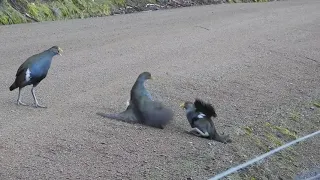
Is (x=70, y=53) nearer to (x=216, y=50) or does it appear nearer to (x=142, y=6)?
(x=216, y=50)

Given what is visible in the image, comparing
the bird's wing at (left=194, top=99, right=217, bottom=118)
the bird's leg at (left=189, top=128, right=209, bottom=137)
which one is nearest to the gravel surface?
the bird's leg at (left=189, top=128, right=209, bottom=137)

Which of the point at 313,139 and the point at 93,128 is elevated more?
the point at 93,128

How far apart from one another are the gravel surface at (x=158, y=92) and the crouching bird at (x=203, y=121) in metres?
0.11

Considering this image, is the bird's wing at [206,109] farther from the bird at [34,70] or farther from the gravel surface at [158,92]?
the bird at [34,70]

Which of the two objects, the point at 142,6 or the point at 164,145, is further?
the point at 142,6

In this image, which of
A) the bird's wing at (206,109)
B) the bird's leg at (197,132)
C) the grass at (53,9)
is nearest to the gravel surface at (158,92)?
the bird's leg at (197,132)

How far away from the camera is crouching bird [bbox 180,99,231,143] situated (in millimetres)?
9016

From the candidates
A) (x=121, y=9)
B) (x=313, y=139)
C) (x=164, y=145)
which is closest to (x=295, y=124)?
(x=313, y=139)

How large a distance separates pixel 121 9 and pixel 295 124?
1391 cm

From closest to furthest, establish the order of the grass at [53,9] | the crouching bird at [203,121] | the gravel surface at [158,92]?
the gravel surface at [158,92]
the crouching bird at [203,121]
the grass at [53,9]

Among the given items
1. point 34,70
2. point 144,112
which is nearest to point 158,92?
point 144,112

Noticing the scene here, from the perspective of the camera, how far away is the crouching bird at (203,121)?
902 cm

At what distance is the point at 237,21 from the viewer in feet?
71.6

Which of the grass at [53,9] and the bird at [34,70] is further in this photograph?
the grass at [53,9]
